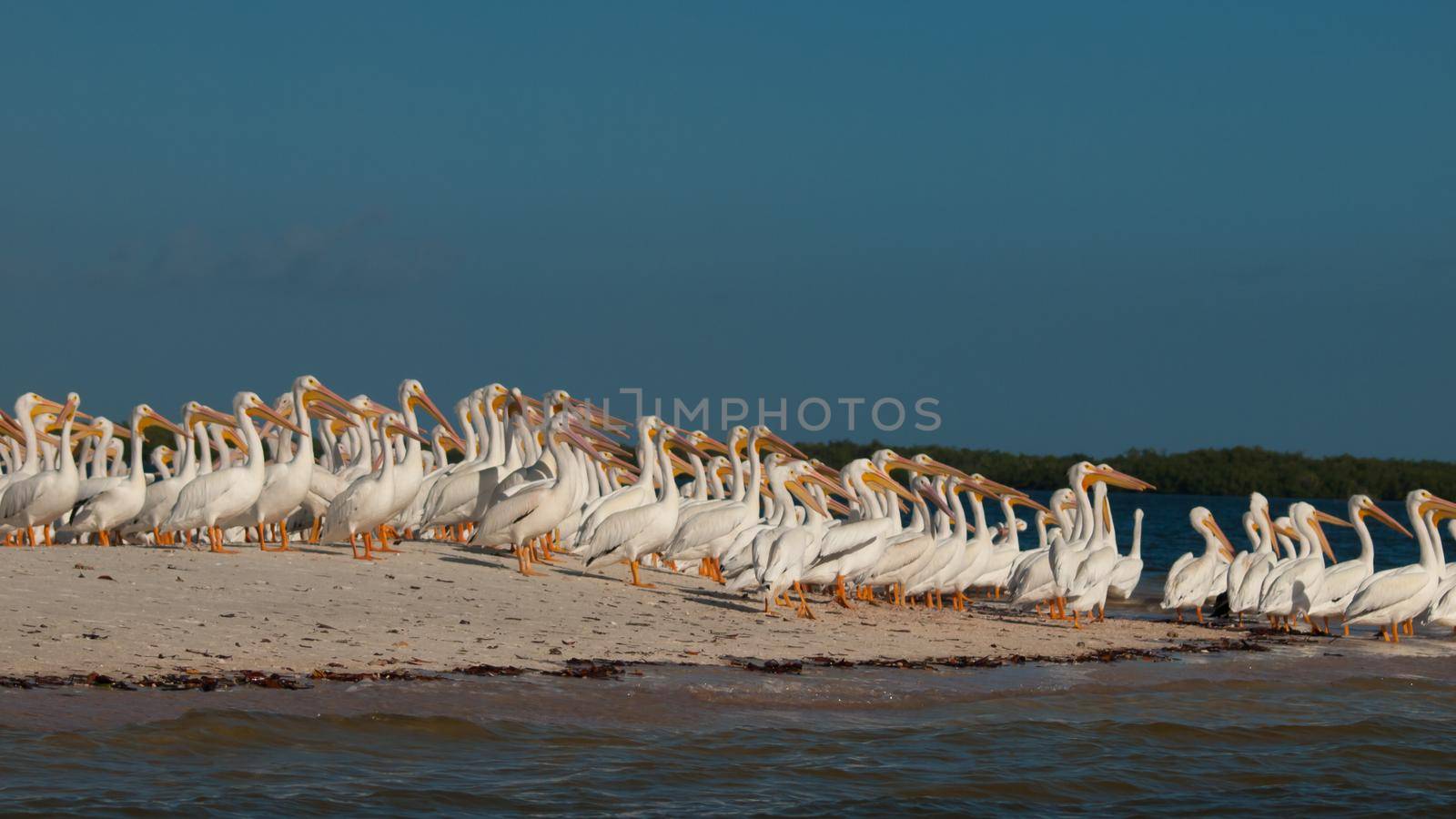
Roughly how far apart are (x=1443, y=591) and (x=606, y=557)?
6.02 metres

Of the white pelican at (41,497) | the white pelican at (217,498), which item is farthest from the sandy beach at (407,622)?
the white pelican at (41,497)

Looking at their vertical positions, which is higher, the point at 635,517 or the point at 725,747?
the point at 635,517

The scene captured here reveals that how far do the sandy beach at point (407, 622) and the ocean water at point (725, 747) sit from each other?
1.73ft

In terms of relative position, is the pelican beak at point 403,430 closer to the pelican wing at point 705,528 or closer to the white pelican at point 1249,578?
the pelican wing at point 705,528

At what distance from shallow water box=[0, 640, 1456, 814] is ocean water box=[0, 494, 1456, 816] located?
0.5 inches

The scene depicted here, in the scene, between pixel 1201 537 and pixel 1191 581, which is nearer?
pixel 1191 581

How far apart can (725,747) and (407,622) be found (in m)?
→ 2.71

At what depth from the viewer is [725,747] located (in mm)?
6914

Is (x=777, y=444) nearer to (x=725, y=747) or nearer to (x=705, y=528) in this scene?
(x=705, y=528)

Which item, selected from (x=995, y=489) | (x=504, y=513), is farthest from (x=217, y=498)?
(x=995, y=489)

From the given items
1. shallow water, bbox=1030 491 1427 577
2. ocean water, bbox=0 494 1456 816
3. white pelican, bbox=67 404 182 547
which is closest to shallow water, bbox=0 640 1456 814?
ocean water, bbox=0 494 1456 816

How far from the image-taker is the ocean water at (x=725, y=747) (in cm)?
609

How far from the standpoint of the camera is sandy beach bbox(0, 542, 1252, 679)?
7746mm

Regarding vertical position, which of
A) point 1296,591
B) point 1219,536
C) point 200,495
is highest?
point 1219,536
